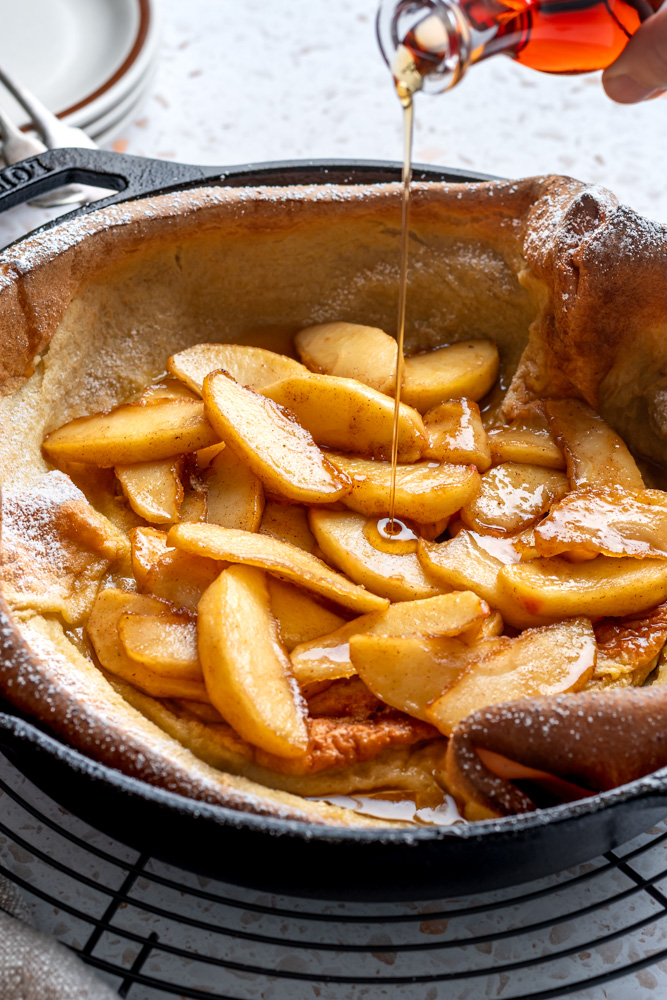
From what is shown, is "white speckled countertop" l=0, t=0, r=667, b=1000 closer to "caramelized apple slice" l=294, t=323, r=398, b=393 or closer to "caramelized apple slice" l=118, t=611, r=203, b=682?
"caramelized apple slice" l=294, t=323, r=398, b=393

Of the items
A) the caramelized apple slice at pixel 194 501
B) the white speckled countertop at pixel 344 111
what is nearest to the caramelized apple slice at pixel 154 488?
the caramelized apple slice at pixel 194 501

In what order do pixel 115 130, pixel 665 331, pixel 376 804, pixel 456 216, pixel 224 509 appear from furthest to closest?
pixel 115 130 < pixel 456 216 < pixel 665 331 < pixel 224 509 < pixel 376 804

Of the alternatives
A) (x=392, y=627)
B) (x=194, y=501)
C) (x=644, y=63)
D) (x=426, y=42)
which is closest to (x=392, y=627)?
(x=392, y=627)

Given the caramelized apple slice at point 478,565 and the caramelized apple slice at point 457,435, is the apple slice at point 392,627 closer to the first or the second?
the caramelized apple slice at point 478,565

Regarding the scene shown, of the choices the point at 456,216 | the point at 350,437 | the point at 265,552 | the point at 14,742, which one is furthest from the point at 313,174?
the point at 14,742

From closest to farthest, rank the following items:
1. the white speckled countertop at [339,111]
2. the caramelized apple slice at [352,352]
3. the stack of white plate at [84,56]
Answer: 1. the caramelized apple slice at [352,352]
2. the stack of white plate at [84,56]
3. the white speckled countertop at [339,111]

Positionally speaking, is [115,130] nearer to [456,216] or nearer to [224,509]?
[456,216]

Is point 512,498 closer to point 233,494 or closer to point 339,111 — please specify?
point 233,494
